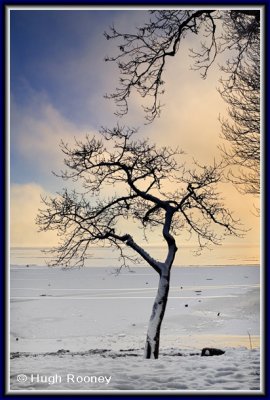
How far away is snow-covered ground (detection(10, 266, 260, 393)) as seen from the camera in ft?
32.8

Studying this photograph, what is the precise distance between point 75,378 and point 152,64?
758 cm

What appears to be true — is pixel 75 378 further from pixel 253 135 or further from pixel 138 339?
pixel 138 339

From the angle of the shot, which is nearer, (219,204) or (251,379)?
(251,379)

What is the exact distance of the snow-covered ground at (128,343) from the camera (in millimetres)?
9992

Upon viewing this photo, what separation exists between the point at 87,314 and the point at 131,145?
21262 mm

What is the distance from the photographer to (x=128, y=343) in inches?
872

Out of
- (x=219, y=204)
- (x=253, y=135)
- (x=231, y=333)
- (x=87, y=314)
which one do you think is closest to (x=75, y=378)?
(x=219, y=204)

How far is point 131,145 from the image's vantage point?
13.8 meters

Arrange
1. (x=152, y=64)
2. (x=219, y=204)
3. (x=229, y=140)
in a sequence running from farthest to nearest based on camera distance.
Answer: (x=229, y=140) → (x=219, y=204) → (x=152, y=64)

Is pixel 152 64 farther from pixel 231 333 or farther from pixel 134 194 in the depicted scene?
pixel 231 333

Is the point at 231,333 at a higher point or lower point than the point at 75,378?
lower
